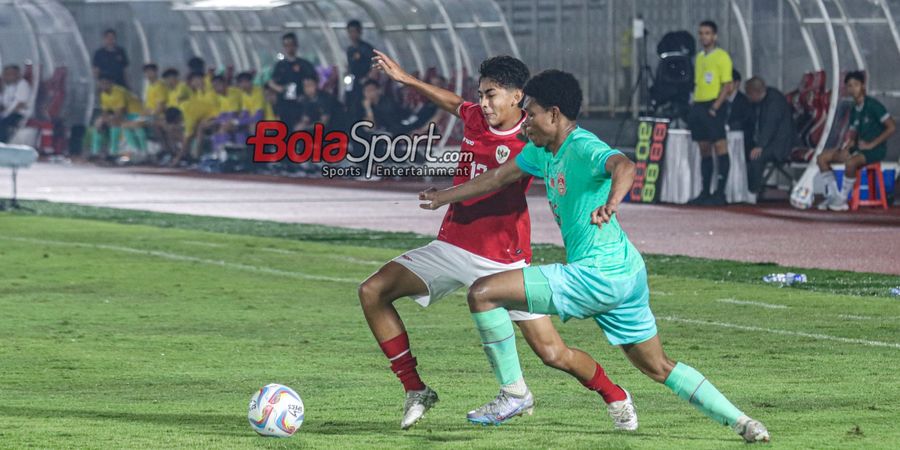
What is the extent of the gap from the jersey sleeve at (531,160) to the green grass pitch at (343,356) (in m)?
1.18

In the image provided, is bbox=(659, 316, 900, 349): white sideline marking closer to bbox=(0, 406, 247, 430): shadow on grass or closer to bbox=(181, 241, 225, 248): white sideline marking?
bbox=(0, 406, 247, 430): shadow on grass

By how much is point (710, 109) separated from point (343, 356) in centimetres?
1430

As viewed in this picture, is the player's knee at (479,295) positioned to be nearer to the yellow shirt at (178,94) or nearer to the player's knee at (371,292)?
the player's knee at (371,292)

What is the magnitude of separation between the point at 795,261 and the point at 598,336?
579 cm

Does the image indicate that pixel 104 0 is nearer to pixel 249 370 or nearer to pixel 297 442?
pixel 249 370

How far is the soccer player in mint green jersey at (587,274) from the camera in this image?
799cm

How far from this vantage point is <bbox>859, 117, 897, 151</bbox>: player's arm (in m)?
23.9

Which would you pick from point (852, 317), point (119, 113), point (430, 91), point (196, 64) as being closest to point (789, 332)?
point (852, 317)

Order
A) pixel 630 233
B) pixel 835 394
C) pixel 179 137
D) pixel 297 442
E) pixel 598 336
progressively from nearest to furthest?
pixel 297 442 → pixel 835 394 → pixel 598 336 → pixel 630 233 → pixel 179 137

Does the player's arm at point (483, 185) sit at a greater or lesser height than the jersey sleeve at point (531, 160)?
lesser

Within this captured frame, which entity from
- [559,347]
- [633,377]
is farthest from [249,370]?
[559,347]

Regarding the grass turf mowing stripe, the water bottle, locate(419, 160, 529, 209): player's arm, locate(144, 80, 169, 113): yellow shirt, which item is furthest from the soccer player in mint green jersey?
locate(144, 80, 169, 113): yellow shirt

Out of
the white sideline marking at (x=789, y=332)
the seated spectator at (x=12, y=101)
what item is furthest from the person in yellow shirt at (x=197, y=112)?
the white sideline marking at (x=789, y=332)

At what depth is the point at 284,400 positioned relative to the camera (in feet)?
27.3
